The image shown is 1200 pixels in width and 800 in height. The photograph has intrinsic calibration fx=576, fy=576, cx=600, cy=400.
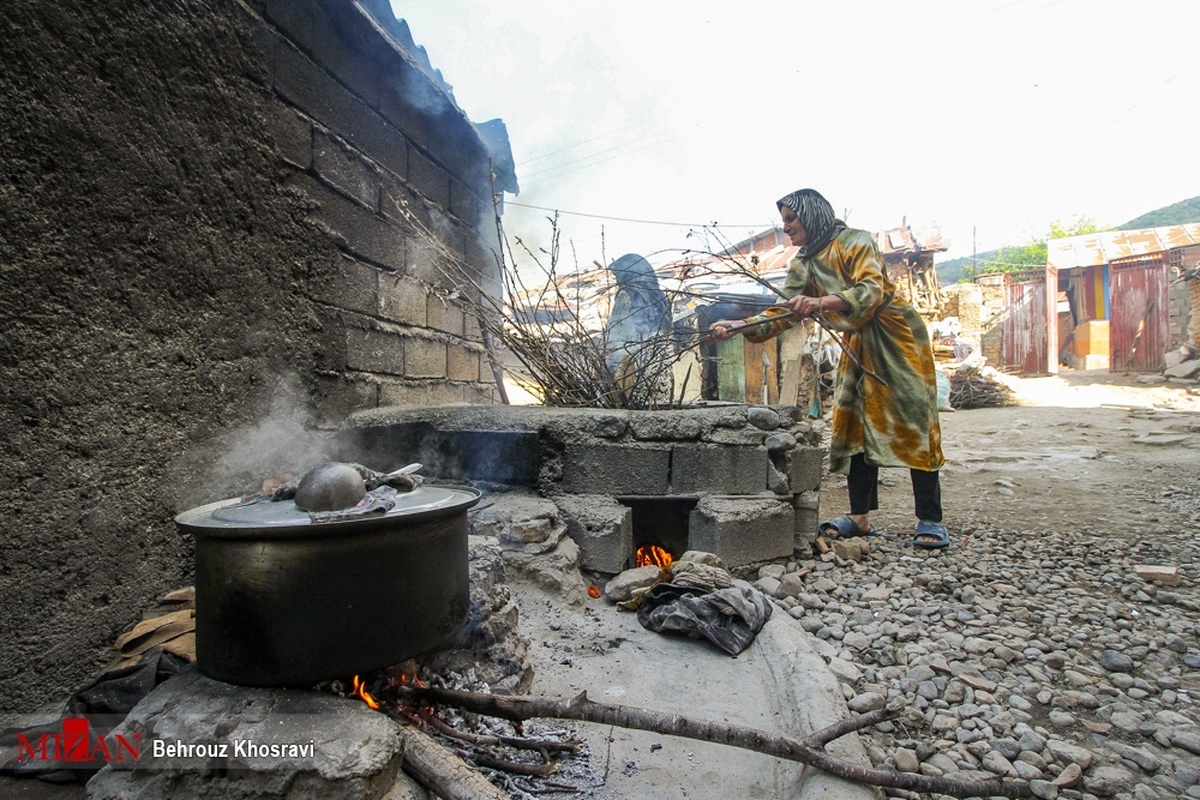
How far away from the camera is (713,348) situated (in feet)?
36.7

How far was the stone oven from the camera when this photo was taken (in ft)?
10.4

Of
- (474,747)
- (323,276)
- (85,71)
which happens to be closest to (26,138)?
(85,71)

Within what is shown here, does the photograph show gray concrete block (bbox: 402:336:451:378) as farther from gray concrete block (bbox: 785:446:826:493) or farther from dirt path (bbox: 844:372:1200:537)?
dirt path (bbox: 844:372:1200:537)

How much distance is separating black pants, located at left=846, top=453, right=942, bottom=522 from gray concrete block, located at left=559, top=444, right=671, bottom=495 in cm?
161

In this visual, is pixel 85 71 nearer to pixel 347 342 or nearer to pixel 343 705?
pixel 347 342

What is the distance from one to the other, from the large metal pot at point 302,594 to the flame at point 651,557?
1.96 metres

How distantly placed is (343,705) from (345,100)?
10.5 ft

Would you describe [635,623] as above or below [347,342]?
below

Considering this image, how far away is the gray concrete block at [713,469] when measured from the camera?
3305mm

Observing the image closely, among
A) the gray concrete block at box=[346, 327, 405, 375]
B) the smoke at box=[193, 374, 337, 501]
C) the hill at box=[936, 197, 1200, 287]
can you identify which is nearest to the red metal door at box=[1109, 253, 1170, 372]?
the gray concrete block at box=[346, 327, 405, 375]

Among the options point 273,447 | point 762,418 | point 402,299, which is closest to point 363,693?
point 273,447

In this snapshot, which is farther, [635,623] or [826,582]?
[826,582]

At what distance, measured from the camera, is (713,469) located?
3.32 meters

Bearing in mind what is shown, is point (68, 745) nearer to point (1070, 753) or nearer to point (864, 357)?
point (1070, 753)
